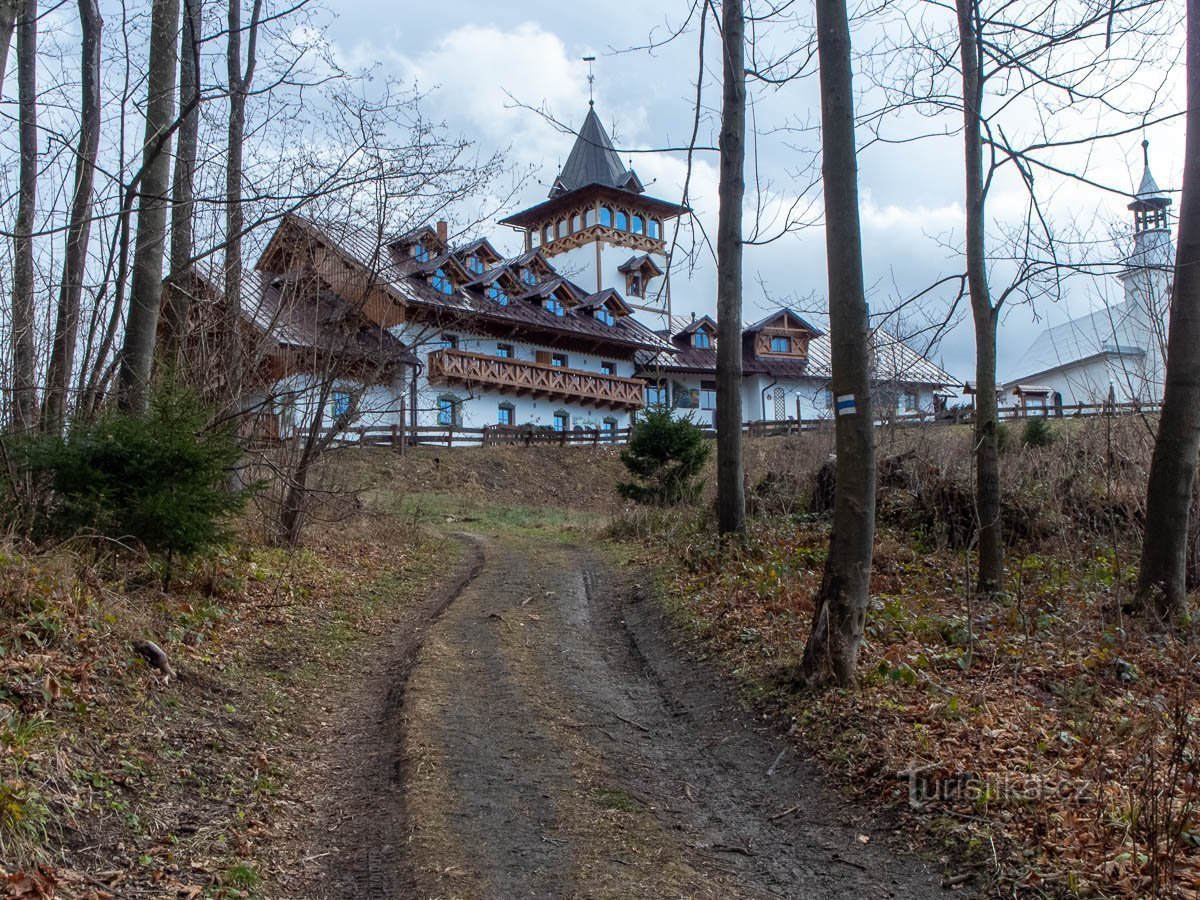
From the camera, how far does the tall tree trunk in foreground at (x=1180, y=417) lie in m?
8.45

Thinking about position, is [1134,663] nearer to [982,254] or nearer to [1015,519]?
[982,254]

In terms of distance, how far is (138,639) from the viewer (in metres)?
6.90

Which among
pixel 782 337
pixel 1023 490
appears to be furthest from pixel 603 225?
pixel 1023 490

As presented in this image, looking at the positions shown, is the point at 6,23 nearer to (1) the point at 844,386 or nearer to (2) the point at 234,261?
(2) the point at 234,261

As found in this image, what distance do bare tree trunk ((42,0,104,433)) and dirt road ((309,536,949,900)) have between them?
14.1ft

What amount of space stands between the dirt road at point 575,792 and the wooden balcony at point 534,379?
25.7 m

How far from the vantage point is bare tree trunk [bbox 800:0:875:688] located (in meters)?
7.04

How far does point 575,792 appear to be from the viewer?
5691 millimetres

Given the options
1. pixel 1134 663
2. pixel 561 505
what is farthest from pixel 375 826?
pixel 561 505

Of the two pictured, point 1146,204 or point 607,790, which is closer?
point 607,790

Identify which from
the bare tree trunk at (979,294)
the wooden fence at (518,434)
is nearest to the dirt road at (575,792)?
the bare tree trunk at (979,294)

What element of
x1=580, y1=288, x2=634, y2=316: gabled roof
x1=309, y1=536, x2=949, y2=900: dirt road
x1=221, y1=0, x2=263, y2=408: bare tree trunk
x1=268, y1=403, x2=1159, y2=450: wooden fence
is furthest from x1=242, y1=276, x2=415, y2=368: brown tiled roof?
x1=580, y1=288, x2=634, y2=316: gabled roof

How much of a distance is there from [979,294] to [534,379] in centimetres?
3038

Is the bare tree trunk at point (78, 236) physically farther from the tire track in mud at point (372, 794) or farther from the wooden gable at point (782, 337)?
the wooden gable at point (782, 337)
